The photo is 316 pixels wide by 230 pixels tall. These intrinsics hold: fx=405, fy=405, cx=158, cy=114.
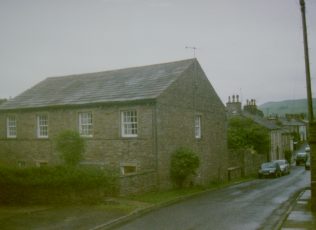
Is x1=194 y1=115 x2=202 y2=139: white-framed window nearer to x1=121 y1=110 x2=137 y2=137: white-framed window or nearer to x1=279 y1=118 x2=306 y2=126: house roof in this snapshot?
x1=121 y1=110 x2=137 y2=137: white-framed window

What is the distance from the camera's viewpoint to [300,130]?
102 meters

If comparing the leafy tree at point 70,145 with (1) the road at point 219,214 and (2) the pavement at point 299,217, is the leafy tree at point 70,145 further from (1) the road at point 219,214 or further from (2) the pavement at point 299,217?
(2) the pavement at point 299,217

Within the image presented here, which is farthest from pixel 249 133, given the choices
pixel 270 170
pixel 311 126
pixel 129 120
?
pixel 311 126

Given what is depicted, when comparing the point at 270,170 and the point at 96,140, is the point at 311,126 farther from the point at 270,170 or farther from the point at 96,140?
the point at 270,170

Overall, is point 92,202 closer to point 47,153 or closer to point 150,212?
point 150,212

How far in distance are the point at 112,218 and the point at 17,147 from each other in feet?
64.7

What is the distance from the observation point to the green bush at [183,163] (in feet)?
87.4

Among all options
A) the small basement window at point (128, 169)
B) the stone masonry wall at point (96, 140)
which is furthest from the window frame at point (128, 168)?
the stone masonry wall at point (96, 140)

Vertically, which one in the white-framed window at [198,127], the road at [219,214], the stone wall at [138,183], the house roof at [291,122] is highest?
the house roof at [291,122]

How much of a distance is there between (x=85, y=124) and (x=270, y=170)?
2019cm

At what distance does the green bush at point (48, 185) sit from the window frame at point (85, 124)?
895 cm

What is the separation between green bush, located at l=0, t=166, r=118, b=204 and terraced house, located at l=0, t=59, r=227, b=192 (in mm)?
2405

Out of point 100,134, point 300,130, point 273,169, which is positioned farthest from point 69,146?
point 300,130

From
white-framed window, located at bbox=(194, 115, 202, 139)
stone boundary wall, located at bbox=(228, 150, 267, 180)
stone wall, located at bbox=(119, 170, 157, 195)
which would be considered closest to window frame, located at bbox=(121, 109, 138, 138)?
stone wall, located at bbox=(119, 170, 157, 195)
